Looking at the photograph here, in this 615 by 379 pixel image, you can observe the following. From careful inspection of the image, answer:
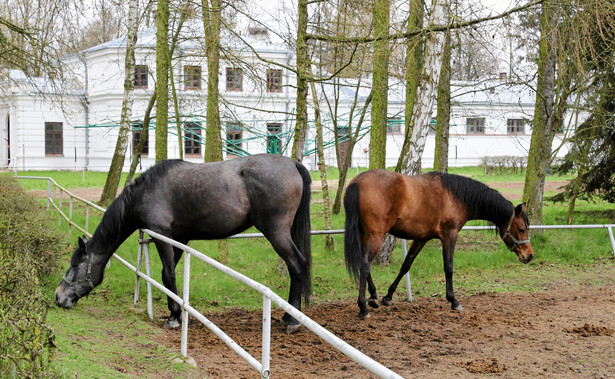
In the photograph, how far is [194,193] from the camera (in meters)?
6.40

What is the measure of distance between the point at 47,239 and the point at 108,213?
4.41 ft

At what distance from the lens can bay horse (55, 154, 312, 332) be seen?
637 centimetres

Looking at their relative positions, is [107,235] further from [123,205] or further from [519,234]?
[519,234]

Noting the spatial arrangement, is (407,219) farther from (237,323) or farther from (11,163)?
(11,163)

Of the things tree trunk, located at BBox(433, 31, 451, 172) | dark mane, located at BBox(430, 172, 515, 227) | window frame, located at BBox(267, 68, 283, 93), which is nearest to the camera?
dark mane, located at BBox(430, 172, 515, 227)

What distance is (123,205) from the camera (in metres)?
6.46

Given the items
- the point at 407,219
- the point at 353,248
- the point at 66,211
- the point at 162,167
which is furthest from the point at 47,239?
the point at 66,211

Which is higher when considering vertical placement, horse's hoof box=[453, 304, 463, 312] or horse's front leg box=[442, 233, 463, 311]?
horse's front leg box=[442, 233, 463, 311]

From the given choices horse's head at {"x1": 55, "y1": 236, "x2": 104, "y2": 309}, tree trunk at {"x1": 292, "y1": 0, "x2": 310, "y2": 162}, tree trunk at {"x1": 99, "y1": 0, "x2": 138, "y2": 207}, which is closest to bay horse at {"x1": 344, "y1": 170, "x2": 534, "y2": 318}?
tree trunk at {"x1": 292, "y1": 0, "x2": 310, "y2": 162}

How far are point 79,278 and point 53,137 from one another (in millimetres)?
29967

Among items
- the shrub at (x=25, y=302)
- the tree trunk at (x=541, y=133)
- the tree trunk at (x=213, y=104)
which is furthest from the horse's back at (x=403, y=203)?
the tree trunk at (x=541, y=133)

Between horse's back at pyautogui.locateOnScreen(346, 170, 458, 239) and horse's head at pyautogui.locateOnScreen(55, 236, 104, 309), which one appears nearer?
horse's head at pyautogui.locateOnScreen(55, 236, 104, 309)

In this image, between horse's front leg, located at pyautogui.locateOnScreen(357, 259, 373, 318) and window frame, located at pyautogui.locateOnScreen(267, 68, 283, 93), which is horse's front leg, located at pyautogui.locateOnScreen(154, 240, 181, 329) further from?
window frame, located at pyautogui.locateOnScreen(267, 68, 283, 93)

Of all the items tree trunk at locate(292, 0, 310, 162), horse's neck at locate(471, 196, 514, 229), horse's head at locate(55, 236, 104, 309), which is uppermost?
tree trunk at locate(292, 0, 310, 162)
